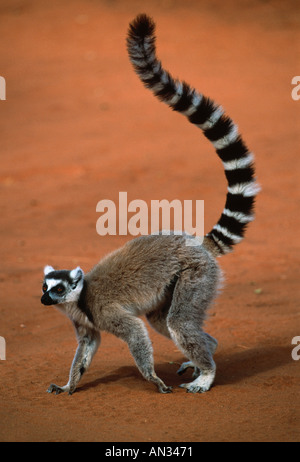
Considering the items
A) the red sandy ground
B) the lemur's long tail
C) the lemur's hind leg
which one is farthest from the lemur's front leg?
the lemur's long tail

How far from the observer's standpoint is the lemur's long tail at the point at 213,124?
18.0 ft

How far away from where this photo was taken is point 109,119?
17406mm

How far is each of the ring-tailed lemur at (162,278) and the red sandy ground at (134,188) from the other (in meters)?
0.35

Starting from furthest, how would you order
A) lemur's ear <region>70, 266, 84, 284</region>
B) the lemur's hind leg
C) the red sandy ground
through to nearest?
lemur's ear <region>70, 266, 84, 284</region>
the lemur's hind leg
the red sandy ground

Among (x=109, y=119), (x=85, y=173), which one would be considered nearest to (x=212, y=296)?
(x=85, y=173)

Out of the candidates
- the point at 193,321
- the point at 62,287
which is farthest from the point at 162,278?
the point at 62,287

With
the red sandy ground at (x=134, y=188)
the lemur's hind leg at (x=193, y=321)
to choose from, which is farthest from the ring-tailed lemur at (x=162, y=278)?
the red sandy ground at (x=134, y=188)

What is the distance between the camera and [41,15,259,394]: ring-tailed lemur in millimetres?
5477

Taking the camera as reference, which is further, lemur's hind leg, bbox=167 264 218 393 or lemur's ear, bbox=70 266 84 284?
lemur's ear, bbox=70 266 84 284

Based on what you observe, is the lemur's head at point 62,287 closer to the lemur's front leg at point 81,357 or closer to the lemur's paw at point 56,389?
the lemur's front leg at point 81,357

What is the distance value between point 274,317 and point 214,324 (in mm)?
646

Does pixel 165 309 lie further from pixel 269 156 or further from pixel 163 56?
pixel 163 56

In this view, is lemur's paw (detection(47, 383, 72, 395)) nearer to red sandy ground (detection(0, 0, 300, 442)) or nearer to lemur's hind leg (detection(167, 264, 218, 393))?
red sandy ground (detection(0, 0, 300, 442))

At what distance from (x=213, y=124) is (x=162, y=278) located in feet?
4.45
